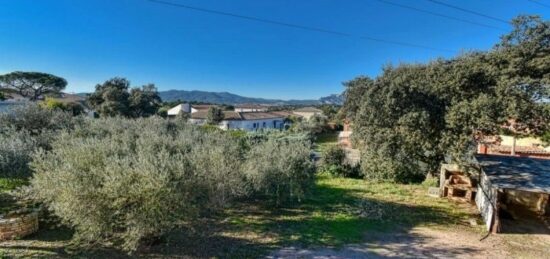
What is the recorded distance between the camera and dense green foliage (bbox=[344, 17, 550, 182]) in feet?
32.0

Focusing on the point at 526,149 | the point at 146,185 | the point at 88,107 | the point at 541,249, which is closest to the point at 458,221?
the point at 541,249

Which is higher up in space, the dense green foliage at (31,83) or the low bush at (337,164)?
the dense green foliage at (31,83)

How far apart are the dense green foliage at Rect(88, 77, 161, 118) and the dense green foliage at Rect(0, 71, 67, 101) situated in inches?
920

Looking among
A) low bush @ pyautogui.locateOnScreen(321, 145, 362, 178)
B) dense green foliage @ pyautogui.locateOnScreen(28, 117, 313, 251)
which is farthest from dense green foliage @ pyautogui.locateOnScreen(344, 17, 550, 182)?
low bush @ pyautogui.locateOnScreen(321, 145, 362, 178)

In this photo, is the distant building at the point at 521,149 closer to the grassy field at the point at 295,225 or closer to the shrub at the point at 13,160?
the grassy field at the point at 295,225

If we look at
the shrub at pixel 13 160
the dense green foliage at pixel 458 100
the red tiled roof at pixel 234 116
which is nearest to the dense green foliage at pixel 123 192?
the shrub at pixel 13 160

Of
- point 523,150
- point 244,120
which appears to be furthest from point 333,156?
point 244,120

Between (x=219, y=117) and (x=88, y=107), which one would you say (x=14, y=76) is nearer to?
(x=88, y=107)

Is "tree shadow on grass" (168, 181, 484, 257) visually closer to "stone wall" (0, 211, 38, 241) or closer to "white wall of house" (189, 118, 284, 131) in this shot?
"stone wall" (0, 211, 38, 241)

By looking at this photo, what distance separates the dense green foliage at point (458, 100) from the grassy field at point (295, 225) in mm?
1946

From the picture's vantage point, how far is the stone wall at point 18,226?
7.34 meters

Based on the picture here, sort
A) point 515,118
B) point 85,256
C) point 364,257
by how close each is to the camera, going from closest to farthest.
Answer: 1. point 85,256
2. point 364,257
3. point 515,118

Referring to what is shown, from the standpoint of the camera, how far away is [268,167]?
33.9ft

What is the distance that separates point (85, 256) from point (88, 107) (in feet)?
131
